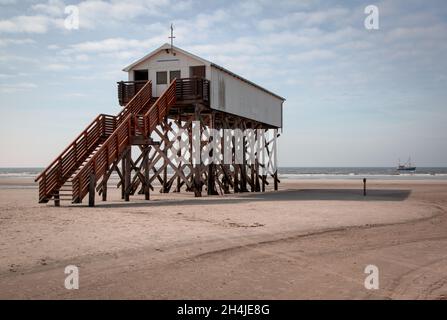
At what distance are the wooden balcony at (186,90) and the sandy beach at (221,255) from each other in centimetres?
1046

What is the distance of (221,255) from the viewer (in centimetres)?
1000

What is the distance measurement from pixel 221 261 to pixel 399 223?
808 cm

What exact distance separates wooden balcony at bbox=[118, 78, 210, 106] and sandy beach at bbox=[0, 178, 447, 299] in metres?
10.5

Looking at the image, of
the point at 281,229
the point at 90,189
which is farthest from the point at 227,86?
the point at 281,229

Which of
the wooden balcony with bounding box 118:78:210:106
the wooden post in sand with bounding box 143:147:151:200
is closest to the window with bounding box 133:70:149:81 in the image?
the wooden balcony with bounding box 118:78:210:106

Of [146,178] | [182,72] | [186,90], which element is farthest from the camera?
[182,72]

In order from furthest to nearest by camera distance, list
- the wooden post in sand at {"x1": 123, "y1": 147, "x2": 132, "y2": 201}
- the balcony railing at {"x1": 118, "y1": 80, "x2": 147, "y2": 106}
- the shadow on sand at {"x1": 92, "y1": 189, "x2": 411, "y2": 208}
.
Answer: the balcony railing at {"x1": 118, "y1": 80, "x2": 147, "y2": 106} < the wooden post in sand at {"x1": 123, "y1": 147, "x2": 132, "y2": 201} < the shadow on sand at {"x1": 92, "y1": 189, "x2": 411, "y2": 208}

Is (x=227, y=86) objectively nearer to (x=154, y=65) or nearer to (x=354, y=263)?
(x=154, y=65)

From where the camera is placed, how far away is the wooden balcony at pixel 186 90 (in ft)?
86.2

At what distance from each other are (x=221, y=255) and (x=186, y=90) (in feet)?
57.6

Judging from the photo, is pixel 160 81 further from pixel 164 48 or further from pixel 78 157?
pixel 78 157

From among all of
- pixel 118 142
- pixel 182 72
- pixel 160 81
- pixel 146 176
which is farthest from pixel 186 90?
pixel 118 142

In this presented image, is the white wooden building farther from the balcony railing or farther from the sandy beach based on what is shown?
the sandy beach

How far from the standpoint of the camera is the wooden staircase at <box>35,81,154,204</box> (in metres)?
20.5
